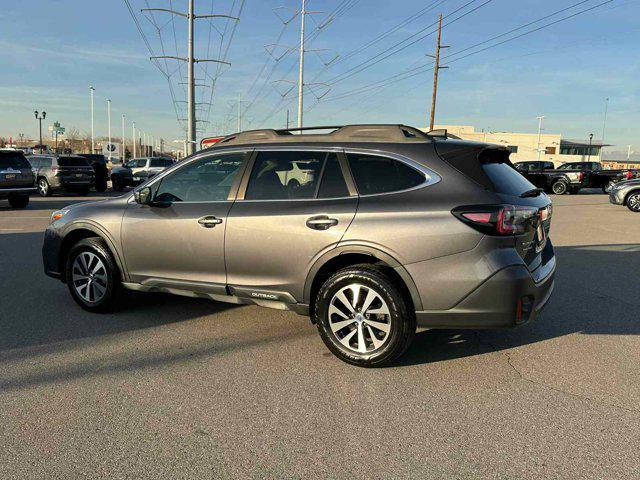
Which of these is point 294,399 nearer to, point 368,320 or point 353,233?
point 368,320

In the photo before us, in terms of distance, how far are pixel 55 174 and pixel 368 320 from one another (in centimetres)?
2010

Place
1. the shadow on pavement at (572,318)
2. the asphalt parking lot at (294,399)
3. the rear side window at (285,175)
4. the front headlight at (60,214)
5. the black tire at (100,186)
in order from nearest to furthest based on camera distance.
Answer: the asphalt parking lot at (294,399) < the rear side window at (285,175) < the shadow on pavement at (572,318) < the front headlight at (60,214) < the black tire at (100,186)

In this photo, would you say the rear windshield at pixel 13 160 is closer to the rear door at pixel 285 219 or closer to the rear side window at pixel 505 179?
the rear door at pixel 285 219

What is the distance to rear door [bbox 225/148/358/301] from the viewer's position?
4.00 metres

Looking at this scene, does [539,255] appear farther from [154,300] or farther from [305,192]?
[154,300]

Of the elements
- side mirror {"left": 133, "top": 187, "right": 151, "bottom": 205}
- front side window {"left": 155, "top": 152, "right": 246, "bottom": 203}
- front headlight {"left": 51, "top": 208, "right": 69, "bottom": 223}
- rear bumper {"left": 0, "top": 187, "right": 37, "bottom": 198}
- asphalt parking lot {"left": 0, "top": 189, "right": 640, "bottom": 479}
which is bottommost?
asphalt parking lot {"left": 0, "top": 189, "right": 640, "bottom": 479}

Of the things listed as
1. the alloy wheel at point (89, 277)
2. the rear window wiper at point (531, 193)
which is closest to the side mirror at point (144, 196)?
the alloy wheel at point (89, 277)

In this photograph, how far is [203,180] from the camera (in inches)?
189

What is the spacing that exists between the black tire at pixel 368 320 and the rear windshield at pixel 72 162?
19723 mm

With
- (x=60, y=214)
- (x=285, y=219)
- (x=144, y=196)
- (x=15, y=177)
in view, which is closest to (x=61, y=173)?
(x=15, y=177)

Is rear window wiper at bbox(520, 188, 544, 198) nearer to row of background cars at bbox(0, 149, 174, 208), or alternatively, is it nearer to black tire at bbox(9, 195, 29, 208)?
row of background cars at bbox(0, 149, 174, 208)

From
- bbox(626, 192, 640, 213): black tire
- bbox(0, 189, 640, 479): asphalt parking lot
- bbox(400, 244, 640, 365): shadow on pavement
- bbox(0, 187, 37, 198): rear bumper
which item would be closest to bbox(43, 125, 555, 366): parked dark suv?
bbox(0, 189, 640, 479): asphalt parking lot

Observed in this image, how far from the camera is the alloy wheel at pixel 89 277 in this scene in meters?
5.17

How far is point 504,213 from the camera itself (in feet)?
11.6
